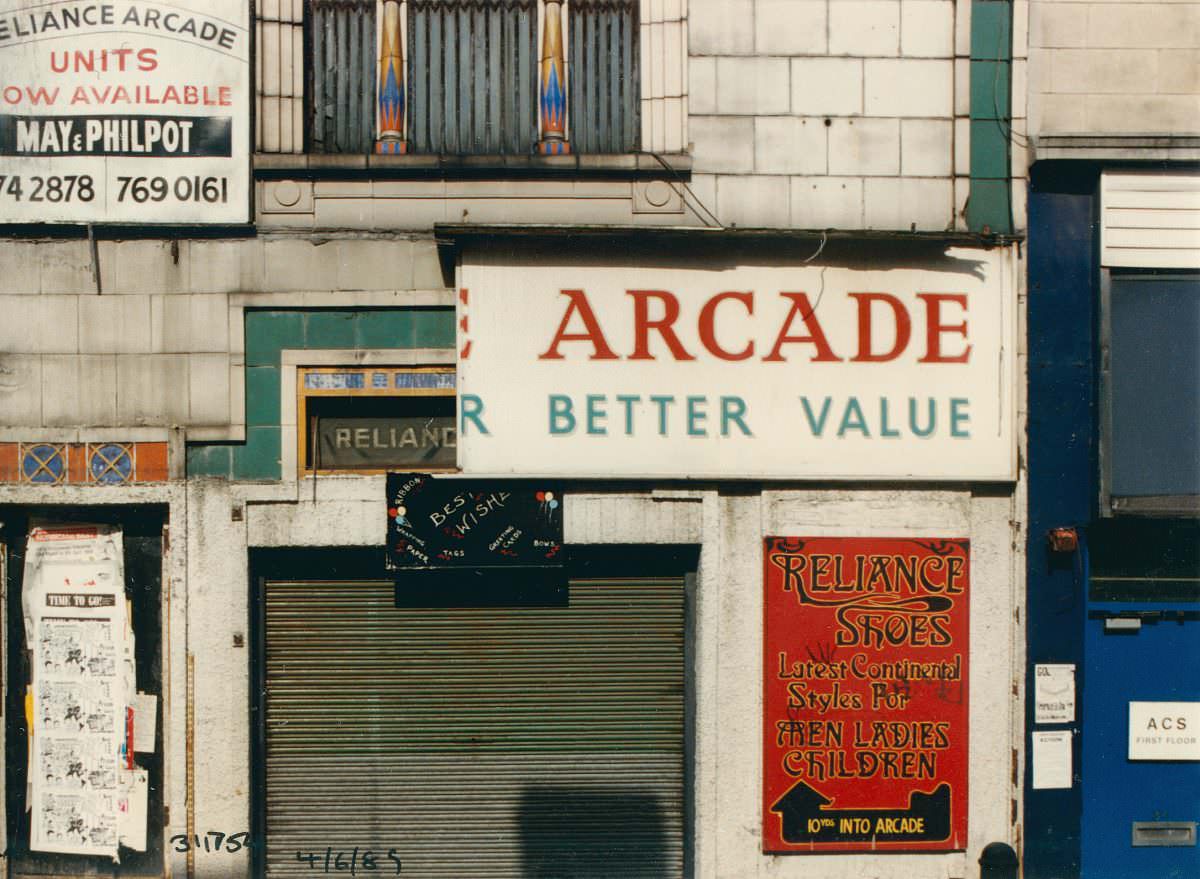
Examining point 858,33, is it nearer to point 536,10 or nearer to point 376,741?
point 536,10

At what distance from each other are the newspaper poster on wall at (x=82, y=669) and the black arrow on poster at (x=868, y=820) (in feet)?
18.0

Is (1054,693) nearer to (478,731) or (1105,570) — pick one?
(1105,570)

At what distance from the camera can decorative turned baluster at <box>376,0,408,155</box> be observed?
8797 mm

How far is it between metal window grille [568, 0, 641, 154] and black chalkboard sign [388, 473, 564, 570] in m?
2.97

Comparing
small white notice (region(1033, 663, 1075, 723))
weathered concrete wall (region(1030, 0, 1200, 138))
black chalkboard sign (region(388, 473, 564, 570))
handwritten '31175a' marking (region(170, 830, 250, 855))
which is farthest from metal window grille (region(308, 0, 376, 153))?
small white notice (region(1033, 663, 1075, 723))

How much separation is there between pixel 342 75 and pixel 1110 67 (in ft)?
20.6

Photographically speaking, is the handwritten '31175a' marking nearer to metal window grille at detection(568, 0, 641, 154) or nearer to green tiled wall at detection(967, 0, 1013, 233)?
metal window grille at detection(568, 0, 641, 154)

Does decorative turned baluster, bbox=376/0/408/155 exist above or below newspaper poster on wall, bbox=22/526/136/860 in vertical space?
above

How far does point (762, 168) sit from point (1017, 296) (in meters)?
2.31

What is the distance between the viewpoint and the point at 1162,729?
8.73m

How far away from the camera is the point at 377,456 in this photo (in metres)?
8.77

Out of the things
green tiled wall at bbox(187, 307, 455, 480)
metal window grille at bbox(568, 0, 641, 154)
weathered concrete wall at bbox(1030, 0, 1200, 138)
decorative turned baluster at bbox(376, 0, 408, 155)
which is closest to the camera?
green tiled wall at bbox(187, 307, 455, 480)

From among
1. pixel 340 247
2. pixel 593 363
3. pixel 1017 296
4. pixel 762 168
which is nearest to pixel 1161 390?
pixel 1017 296

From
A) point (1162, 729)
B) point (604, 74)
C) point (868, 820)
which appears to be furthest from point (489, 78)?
point (1162, 729)
